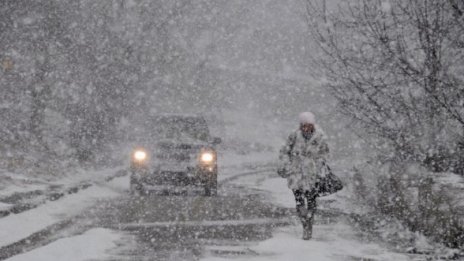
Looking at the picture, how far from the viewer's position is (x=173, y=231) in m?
10.8

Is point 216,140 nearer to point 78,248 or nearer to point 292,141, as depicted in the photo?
point 292,141

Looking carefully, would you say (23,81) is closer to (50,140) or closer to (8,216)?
(50,140)

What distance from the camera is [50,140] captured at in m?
28.1

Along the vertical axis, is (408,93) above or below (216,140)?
above

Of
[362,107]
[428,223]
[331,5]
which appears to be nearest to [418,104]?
[362,107]

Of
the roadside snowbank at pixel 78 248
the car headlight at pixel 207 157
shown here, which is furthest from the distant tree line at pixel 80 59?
the roadside snowbank at pixel 78 248

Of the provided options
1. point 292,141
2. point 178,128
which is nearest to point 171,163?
point 178,128

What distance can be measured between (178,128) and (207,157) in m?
1.39

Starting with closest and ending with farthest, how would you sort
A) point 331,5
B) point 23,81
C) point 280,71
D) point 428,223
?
point 428,223 → point 23,81 → point 331,5 → point 280,71

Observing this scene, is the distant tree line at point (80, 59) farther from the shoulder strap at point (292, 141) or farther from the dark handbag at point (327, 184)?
the dark handbag at point (327, 184)

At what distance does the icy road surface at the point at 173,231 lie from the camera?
884 cm

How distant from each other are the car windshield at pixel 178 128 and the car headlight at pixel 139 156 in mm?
689

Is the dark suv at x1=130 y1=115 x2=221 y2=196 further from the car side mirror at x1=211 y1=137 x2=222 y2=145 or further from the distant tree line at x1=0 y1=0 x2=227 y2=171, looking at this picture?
the distant tree line at x1=0 y1=0 x2=227 y2=171

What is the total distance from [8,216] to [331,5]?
40682mm
